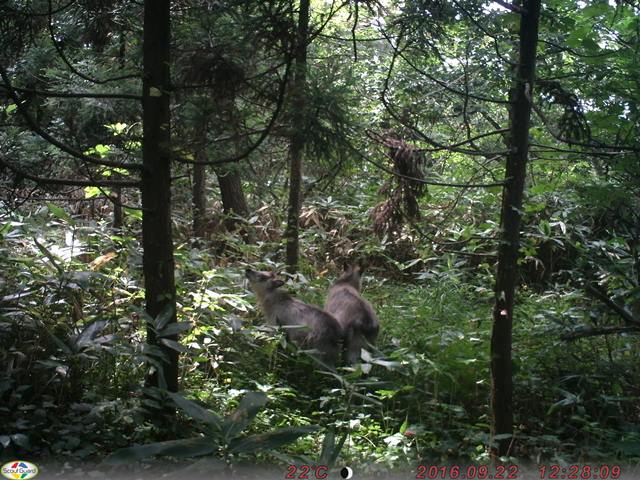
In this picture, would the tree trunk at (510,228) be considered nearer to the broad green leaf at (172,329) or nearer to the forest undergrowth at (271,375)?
the forest undergrowth at (271,375)

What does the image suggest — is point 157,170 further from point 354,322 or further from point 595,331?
point 595,331

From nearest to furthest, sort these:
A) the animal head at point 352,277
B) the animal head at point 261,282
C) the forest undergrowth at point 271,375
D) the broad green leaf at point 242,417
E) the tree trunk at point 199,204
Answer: the broad green leaf at point 242,417
the forest undergrowth at point 271,375
the animal head at point 261,282
the animal head at point 352,277
the tree trunk at point 199,204

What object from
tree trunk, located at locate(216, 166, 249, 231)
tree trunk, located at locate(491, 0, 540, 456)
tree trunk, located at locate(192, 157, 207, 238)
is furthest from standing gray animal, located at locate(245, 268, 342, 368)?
tree trunk, located at locate(216, 166, 249, 231)

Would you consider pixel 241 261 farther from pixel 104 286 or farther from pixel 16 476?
pixel 16 476

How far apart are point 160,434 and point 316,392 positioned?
6.66 ft

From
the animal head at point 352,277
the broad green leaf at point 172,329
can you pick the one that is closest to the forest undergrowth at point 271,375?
the broad green leaf at point 172,329

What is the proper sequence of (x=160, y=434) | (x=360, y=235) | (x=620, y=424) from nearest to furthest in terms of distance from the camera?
(x=160, y=434), (x=620, y=424), (x=360, y=235)

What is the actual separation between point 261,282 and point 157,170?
3053 millimetres

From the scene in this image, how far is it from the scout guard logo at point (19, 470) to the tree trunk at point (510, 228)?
9.23 ft

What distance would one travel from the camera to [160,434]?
153 inches

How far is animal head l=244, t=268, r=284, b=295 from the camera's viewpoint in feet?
22.5

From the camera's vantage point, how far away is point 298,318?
654cm

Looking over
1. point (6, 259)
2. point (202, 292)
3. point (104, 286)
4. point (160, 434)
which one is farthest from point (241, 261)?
point (160, 434)

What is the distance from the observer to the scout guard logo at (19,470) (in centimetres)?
324
